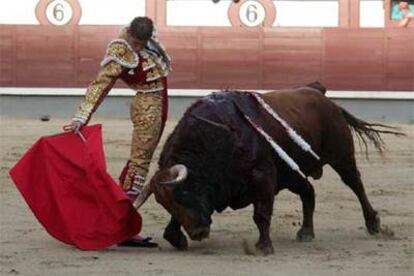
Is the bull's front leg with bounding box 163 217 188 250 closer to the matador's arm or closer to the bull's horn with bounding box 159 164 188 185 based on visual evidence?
the bull's horn with bounding box 159 164 188 185

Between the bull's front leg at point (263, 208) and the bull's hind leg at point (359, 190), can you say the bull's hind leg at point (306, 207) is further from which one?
the bull's front leg at point (263, 208)

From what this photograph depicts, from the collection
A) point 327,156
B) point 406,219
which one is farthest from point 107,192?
point 406,219

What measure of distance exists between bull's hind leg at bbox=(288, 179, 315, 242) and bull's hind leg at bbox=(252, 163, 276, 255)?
49cm

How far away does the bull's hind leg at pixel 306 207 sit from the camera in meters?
5.01

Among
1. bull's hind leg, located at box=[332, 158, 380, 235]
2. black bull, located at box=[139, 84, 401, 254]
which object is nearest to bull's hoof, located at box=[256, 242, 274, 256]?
black bull, located at box=[139, 84, 401, 254]

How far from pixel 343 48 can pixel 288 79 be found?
0.87 m

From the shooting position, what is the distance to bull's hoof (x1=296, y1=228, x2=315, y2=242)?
4996 mm

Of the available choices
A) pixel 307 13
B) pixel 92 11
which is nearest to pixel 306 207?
pixel 307 13

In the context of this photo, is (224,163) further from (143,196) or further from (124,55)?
(124,55)

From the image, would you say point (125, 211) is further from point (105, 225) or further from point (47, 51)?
point (47, 51)

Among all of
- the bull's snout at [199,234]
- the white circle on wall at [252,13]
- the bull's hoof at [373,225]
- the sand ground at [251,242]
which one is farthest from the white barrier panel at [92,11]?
the bull's snout at [199,234]

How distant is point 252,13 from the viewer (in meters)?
14.7

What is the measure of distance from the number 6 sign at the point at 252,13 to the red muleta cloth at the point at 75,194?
1001 centimetres

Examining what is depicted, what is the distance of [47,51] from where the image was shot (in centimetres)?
1423
